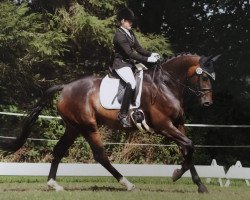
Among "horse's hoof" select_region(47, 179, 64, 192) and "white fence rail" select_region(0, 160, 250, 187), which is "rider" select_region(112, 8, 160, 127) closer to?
"horse's hoof" select_region(47, 179, 64, 192)

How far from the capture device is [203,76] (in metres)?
9.08

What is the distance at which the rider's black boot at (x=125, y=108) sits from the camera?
8.85m

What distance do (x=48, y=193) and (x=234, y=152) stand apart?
9306 millimetres

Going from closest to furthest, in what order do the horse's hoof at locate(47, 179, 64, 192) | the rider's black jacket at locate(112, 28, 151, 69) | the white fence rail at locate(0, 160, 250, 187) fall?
1. the horse's hoof at locate(47, 179, 64, 192)
2. the rider's black jacket at locate(112, 28, 151, 69)
3. the white fence rail at locate(0, 160, 250, 187)

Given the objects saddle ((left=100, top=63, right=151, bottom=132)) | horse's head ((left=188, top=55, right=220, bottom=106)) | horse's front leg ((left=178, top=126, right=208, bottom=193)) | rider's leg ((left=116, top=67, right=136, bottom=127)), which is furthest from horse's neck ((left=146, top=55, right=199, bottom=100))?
horse's front leg ((left=178, top=126, right=208, bottom=193))

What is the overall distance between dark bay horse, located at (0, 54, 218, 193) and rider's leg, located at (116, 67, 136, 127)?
208mm

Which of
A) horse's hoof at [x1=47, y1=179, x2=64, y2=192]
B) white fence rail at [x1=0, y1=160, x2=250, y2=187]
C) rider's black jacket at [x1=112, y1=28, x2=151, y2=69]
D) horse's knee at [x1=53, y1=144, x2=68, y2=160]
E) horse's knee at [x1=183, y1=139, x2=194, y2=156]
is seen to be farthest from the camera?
white fence rail at [x1=0, y1=160, x2=250, y2=187]

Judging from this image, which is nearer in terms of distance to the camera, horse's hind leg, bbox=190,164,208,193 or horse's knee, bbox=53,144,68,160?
horse's hind leg, bbox=190,164,208,193

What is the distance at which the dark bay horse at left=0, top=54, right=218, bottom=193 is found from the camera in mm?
8844

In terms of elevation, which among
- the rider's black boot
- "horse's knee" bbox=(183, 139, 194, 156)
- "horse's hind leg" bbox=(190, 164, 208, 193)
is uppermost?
the rider's black boot

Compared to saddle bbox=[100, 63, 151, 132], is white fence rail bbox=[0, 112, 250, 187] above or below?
below

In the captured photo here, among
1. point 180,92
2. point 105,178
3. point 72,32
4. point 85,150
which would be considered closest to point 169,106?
point 180,92

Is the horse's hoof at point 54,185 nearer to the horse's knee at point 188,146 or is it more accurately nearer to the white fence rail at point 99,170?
the white fence rail at point 99,170

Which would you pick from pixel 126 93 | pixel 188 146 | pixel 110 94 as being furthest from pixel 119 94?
pixel 188 146
